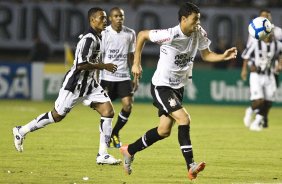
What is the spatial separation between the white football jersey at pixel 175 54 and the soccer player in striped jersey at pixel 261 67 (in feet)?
26.3

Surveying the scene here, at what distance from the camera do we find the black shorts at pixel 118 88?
1509 cm

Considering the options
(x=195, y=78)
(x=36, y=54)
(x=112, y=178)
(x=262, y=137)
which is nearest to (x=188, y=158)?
(x=112, y=178)

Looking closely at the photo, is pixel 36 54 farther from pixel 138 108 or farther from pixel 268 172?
pixel 268 172

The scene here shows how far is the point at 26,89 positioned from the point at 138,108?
4393mm

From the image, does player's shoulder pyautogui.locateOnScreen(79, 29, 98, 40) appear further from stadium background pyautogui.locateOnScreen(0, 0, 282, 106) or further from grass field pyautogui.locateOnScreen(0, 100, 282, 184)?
stadium background pyautogui.locateOnScreen(0, 0, 282, 106)

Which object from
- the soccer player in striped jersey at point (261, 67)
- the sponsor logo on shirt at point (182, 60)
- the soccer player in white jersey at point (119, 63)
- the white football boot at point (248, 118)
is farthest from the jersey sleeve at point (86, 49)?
the white football boot at point (248, 118)

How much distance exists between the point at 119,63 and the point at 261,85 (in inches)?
194

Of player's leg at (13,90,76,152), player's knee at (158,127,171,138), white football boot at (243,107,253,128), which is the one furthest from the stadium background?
player's knee at (158,127,171,138)

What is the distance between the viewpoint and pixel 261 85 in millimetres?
19031

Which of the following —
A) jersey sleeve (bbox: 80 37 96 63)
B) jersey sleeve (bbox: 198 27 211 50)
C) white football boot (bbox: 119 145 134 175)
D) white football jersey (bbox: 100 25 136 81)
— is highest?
jersey sleeve (bbox: 198 27 211 50)

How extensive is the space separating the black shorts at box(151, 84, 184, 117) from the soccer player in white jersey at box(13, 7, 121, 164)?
4.40 feet

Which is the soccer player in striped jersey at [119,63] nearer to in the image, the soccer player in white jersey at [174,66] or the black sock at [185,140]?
the soccer player in white jersey at [174,66]

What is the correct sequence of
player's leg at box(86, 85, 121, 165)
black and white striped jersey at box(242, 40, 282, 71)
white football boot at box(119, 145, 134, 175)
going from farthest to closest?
black and white striped jersey at box(242, 40, 282, 71)
player's leg at box(86, 85, 121, 165)
white football boot at box(119, 145, 134, 175)

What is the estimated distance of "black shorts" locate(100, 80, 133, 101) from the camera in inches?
594
